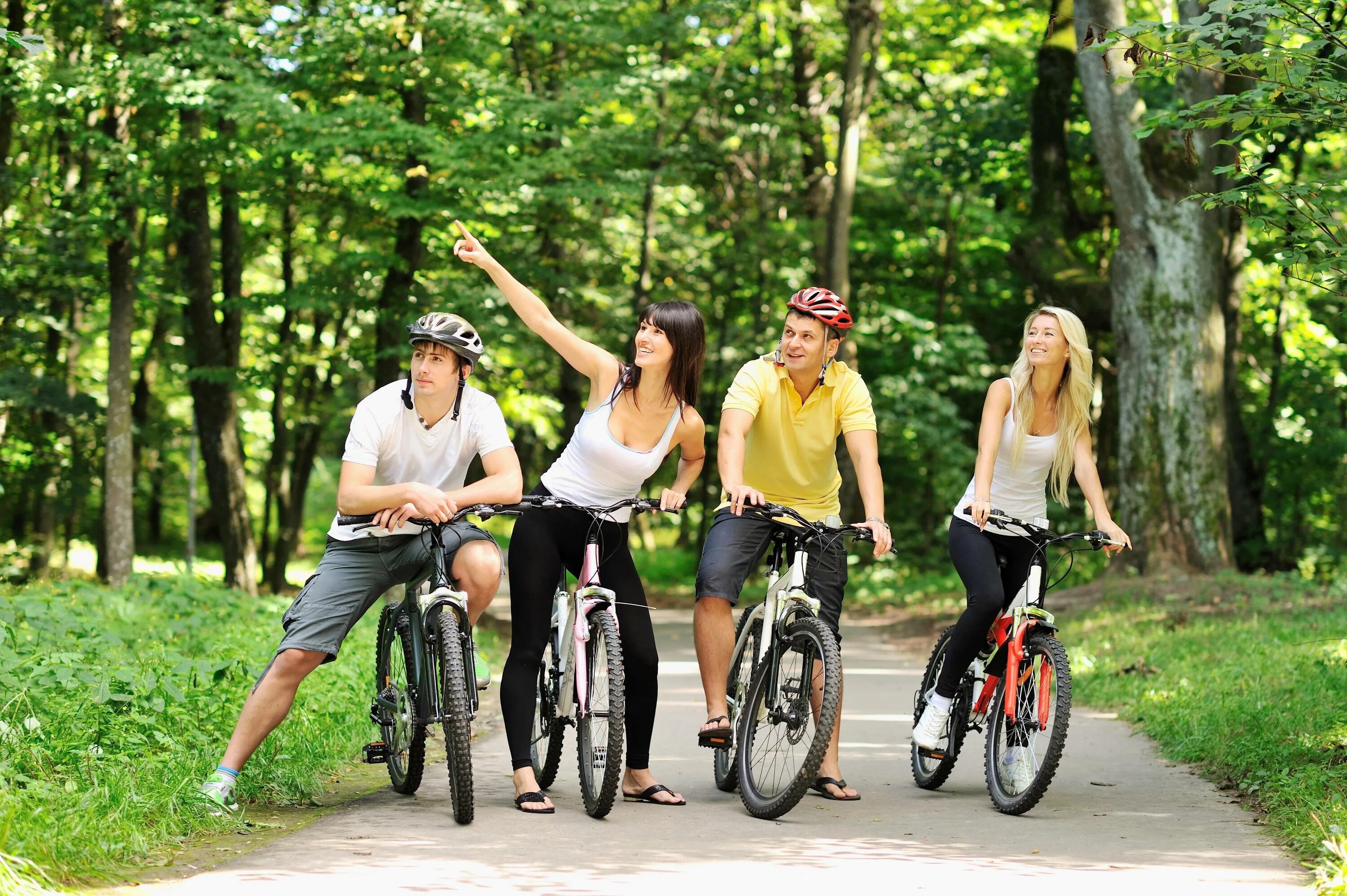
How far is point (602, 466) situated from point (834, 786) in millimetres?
1784

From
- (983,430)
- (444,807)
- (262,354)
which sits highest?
(262,354)

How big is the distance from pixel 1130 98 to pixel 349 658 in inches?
415

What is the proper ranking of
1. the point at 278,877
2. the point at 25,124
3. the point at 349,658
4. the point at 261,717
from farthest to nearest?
the point at 25,124
the point at 349,658
the point at 261,717
the point at 278,877

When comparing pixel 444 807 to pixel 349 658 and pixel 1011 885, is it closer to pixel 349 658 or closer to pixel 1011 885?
pixel 1011 885

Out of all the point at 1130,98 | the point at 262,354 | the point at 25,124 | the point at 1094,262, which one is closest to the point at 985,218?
the point at 1094,262

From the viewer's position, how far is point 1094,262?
24672 mm

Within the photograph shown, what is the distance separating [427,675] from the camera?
560 cm

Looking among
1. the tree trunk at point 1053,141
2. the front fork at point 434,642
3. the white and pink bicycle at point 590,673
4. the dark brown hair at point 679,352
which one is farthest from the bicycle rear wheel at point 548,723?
the tree trunk at point 1053,141

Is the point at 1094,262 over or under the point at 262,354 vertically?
over

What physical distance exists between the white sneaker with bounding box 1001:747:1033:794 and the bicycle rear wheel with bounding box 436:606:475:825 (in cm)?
230

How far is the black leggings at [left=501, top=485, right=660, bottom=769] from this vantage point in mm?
5871

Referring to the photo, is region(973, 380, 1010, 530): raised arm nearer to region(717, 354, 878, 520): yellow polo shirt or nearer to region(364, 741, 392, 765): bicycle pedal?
region(717, 354, 878, 520): yellow polo shirt

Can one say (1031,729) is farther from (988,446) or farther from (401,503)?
(401,503)

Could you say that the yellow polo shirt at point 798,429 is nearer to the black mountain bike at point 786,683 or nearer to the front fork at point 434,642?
the black mountain bike at point 786,683
